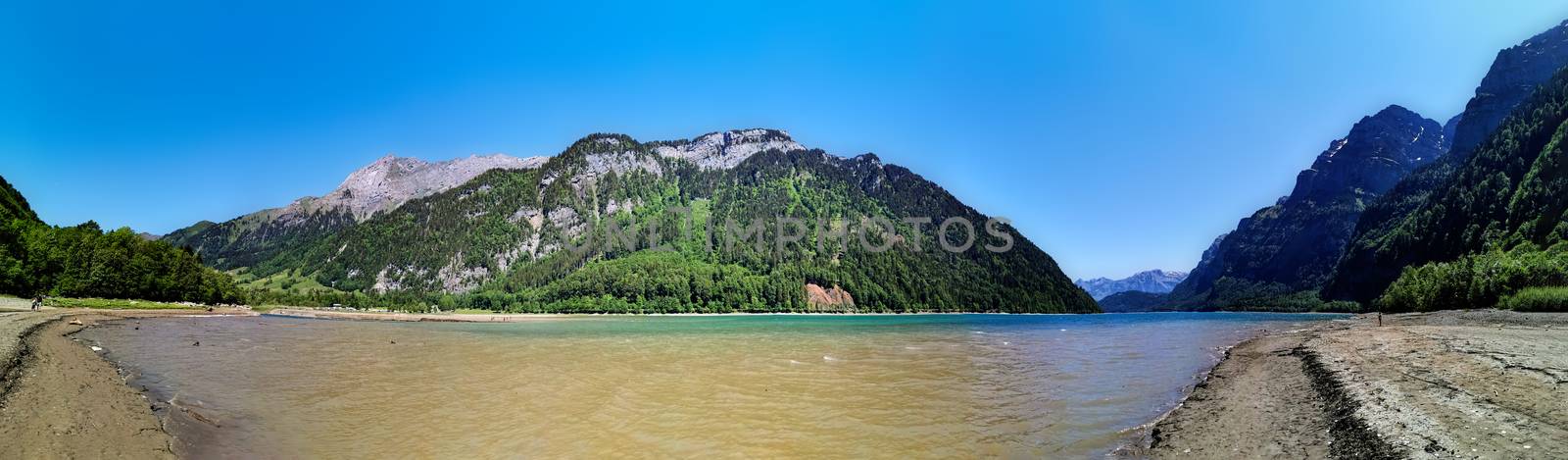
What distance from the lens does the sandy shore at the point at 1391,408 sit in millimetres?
9797

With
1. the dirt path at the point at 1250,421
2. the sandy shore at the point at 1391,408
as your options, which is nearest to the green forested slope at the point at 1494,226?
the sandy shore at the point at 1391,408

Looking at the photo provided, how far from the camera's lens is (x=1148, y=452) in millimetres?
12211

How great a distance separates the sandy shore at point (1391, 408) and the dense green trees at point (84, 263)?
4350 inches

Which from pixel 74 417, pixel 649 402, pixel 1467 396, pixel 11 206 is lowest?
pixel 649 402

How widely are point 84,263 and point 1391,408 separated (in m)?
122

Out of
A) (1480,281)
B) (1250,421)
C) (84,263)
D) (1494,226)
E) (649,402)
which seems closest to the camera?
(1250,421)

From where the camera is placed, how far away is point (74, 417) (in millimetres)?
12906

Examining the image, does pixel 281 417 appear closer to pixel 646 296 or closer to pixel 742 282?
pixel 646 296

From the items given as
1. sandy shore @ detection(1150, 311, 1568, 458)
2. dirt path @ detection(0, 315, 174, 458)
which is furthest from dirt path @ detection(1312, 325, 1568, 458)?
dirt path @ detection(0, 315, 174, 458)

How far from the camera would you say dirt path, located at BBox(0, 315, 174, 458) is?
421 inches

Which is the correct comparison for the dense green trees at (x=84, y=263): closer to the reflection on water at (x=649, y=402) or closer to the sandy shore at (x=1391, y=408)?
the reflection on water at (x=649, y=402)

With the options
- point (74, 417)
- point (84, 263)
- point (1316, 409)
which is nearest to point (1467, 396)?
point (1316, 409)

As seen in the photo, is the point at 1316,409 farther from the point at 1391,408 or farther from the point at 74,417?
the point at 74,417

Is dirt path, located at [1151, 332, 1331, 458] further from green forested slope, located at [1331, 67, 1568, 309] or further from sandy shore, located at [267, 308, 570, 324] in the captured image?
sandy shore, located at [267, 308, 570, 324]
